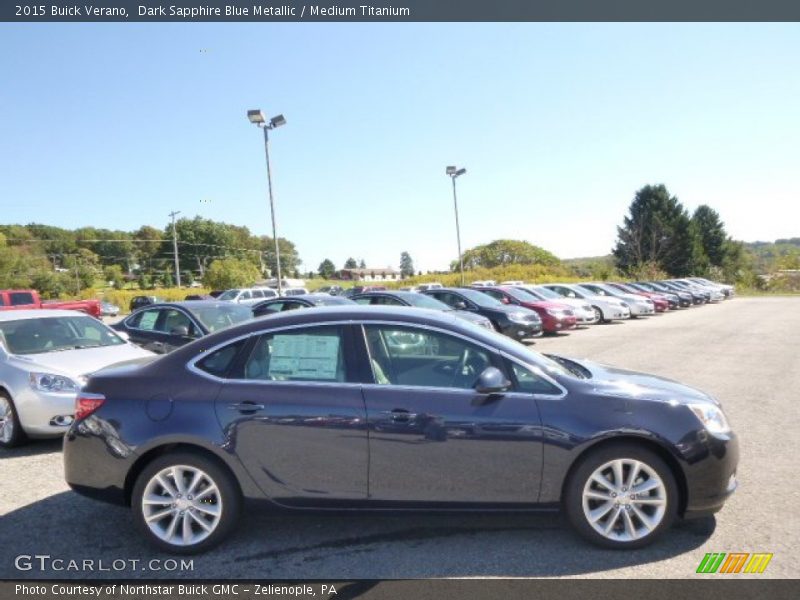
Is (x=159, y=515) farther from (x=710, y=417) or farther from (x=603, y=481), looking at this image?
(x=710, y=417)

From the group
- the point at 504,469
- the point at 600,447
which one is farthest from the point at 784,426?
the point at 504,469

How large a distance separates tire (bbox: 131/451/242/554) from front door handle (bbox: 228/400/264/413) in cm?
39

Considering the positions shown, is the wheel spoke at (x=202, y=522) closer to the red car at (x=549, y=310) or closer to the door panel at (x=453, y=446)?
the door panel at (x=453, y=446)

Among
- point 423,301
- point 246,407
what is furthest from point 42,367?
point 423,301

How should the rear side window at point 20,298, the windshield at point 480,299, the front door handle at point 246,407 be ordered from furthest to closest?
the rear side window at point 20,298
the windshield at point 480,299
the front door handle at point 246,407

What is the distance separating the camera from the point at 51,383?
5.80 meters

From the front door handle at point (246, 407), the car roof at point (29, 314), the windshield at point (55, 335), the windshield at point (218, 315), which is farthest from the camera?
the windshield at point (218, 315)

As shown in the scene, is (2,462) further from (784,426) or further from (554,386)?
(784,426)

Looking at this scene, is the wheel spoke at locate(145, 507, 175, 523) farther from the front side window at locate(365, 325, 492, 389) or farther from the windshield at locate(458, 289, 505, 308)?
the windshield at locate(458, 289, 505, 308)

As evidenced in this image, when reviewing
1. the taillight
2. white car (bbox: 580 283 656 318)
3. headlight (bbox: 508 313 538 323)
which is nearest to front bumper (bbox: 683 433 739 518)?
the taillight

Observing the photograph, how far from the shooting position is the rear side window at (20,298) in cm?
1921

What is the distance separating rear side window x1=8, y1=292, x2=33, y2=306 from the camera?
63.0 feet

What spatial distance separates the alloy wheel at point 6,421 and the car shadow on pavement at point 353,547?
1972 millimetres

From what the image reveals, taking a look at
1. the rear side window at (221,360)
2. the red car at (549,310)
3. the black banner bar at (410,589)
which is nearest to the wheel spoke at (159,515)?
the black banner bar at (410,589)
